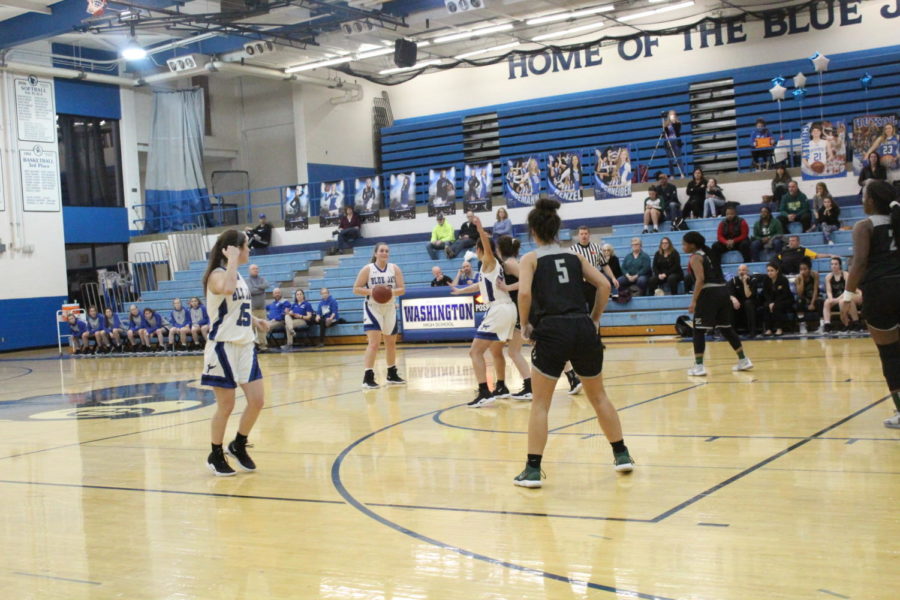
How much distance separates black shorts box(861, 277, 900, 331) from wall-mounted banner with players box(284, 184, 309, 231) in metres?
19.2

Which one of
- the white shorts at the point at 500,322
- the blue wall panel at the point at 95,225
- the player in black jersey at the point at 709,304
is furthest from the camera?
the blue wall panel at the point at 95,225

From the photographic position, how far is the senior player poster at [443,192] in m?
22.3

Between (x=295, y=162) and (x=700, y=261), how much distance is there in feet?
64.8

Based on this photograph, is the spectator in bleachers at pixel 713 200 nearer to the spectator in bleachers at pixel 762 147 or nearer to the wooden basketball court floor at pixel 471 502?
the spectator in bleachers at pixel 762 147

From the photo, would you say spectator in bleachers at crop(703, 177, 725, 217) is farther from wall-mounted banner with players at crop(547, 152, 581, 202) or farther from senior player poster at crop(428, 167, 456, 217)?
senior player poster at crop(428, 167, 456, 217)

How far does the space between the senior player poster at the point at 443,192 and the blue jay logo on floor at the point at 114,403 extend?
400 inches

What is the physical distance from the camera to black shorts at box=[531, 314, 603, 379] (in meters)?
5.48

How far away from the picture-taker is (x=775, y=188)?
18.0 meters

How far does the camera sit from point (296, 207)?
24594 mm

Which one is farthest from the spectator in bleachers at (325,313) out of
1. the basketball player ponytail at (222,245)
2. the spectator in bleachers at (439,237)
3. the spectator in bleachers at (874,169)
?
the basketball player ponytail at (222,245)

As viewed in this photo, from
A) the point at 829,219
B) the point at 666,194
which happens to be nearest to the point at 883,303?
the point at 829,219

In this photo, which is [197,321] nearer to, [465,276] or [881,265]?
[465,276]

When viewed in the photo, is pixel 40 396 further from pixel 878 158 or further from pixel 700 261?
pixel 878 158

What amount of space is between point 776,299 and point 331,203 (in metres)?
12.6
